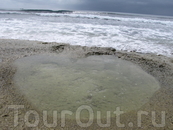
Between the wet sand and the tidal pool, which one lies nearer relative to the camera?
→ the wet sand

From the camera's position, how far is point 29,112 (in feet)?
5.82

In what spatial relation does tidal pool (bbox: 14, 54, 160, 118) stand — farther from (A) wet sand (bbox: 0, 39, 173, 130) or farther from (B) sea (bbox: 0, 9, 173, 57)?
(B) sea (bbox: 0, 9, 173, 57)

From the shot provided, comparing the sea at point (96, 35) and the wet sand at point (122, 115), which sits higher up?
the sea at point (96, 35)

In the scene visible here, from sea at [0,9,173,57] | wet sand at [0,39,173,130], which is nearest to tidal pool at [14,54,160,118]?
wet sand at [0,39,173,130]

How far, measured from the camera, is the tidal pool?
2.00 metres

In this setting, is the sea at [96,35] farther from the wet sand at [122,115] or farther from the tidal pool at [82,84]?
the tidal pool at [82,84]

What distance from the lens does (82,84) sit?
8.10 feet

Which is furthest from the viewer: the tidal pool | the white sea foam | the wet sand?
the white sea foam

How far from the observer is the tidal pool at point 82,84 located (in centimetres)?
200

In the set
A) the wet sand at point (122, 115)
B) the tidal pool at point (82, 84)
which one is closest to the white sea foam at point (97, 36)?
the wet sand at point (122, 115)

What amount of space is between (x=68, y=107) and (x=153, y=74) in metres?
2.19

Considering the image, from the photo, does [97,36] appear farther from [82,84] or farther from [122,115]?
[122,115]

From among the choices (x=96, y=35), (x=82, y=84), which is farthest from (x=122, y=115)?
(x=96, y=35)

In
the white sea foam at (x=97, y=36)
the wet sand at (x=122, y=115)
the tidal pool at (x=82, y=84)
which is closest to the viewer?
the wet sand at (x=122, y=115)
